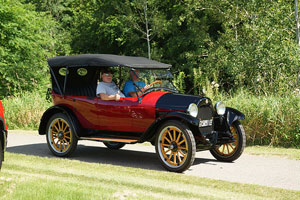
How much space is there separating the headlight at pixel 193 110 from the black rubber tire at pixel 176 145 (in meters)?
0.25

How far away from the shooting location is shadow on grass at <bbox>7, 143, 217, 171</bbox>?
337 inches

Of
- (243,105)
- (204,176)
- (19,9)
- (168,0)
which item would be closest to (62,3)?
(168,0)

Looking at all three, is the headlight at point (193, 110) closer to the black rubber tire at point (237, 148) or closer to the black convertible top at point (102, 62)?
the black rubber tire at point (237, 148)

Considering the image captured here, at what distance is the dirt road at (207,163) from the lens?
7156mm

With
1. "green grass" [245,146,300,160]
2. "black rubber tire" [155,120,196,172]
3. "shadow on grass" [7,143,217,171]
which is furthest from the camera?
Result: "green grass" [245,146,300,160]

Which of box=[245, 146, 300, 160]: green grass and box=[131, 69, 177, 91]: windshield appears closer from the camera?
box=[131, 69, 177, 91]: windshield

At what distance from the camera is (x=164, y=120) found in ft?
25.9

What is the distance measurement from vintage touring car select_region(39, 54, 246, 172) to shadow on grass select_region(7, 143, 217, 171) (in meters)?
0.35

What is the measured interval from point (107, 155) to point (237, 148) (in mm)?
2713

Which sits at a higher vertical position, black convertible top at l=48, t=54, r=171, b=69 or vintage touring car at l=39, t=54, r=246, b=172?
black convertible top at l=48, t=54, r=171, b=69

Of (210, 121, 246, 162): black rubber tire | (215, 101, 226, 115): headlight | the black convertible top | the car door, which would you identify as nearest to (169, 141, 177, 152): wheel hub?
the car door

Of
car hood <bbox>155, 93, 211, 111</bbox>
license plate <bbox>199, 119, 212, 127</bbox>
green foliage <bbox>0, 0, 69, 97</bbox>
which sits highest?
green foliage <bbox>0, 0, 69, 97</bbox>

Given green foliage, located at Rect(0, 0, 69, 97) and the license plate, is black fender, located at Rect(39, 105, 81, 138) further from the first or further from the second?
green foliage, located at Rect(0, 0, 69, 97)

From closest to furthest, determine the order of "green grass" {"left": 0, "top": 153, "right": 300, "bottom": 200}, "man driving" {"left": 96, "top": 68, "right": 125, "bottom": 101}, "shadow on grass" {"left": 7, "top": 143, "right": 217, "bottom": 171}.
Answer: "green grass" {"left": 0, "top": 153, "right": 300, "bottom": 200} < "shadow on grass" {"left": 7, "top": 143, "right": 217, "bottom": 171} < "man driving" {"left": 96, "top": 68, "right": 125, "bottom": 101}
